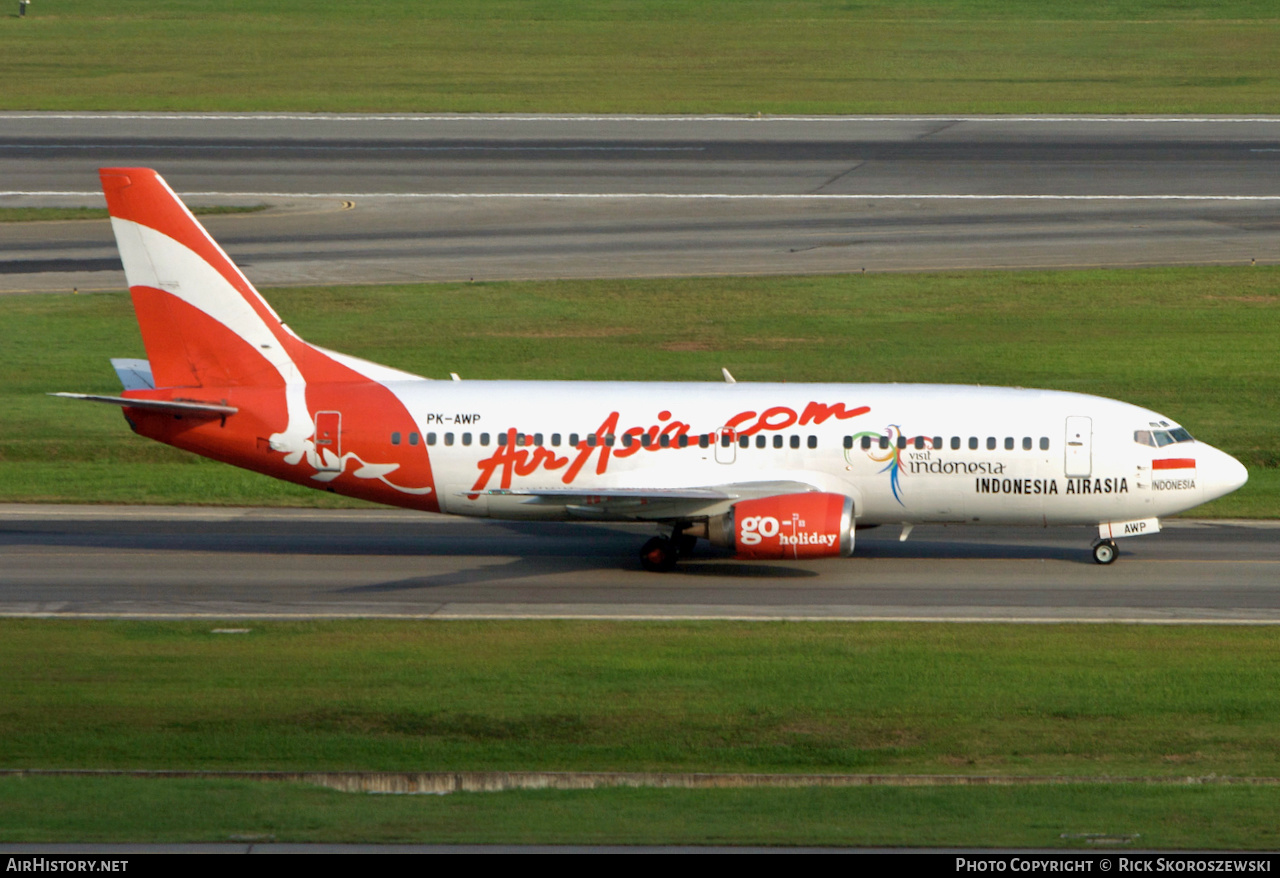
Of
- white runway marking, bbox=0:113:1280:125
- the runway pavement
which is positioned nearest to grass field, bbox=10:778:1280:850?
the runway pavement

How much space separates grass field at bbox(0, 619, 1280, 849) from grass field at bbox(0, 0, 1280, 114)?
65.5m

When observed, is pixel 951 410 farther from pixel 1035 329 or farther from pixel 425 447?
pixel 1035 329

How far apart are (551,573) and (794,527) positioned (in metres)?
5.88

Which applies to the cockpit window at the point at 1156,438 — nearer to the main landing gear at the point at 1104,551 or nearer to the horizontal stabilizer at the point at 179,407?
the main landing gear at the point at 1104,551

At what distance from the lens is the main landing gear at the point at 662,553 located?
35.9m

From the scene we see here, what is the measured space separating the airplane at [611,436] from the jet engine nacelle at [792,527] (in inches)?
28.1

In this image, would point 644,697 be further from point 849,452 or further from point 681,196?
point 681,196

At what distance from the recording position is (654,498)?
112ft

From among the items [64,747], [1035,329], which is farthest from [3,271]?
[64,747]

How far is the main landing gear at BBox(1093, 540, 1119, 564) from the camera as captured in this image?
3634 centimetres

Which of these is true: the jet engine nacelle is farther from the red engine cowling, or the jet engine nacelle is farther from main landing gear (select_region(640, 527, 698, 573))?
main landing gear (select_region(640, 527, 698, 573))

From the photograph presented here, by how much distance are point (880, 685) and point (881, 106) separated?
69.9m

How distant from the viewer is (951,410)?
35562 millimetres

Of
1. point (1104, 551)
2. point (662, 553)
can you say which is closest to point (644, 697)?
point (662, 553)
